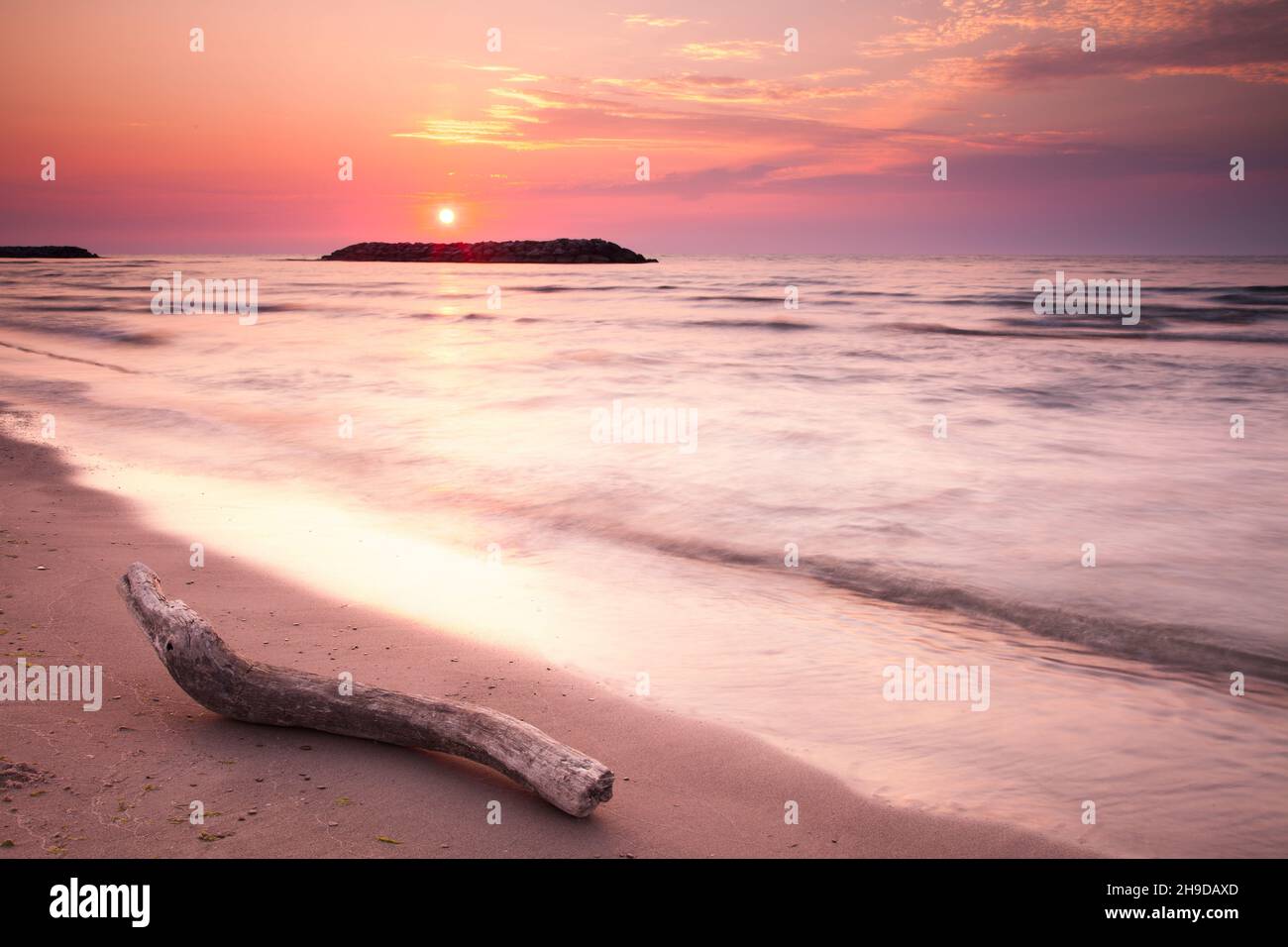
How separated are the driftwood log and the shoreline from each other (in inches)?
3.6

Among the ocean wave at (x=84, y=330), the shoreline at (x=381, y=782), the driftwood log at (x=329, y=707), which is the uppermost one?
the ocean wave at (x=84, y=330)

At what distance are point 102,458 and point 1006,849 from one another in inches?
399

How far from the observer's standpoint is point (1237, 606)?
5.95 metres

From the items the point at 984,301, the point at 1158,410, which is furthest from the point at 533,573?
the point at 984,301

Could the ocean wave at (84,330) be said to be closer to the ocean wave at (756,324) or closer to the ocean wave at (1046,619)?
the ocean wave at (756,324)

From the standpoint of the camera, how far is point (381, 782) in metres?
3.34

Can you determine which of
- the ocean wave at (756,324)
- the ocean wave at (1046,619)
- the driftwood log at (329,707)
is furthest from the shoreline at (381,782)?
the ocean wave at (756,324)

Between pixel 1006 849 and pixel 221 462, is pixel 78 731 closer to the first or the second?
pixel 1006 849

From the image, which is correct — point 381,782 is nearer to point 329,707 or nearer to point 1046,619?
point 329,707

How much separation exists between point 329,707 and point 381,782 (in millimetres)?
436

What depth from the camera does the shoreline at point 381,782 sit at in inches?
118

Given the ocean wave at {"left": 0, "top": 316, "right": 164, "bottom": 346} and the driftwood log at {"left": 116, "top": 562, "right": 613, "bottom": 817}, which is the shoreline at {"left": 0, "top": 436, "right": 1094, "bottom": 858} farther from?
the ocean wave at {"left": 0, "top": 316, "right": 164, "bottom": 346}

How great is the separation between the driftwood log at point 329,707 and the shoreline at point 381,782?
91mm

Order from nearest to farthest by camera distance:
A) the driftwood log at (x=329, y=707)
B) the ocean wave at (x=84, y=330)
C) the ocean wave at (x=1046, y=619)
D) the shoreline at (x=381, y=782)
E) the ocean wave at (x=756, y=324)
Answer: the shoreline at (x=381, y=782)
the driftwood log at (x=329, y=707)
the ocean wave at (x=1046, y=619)
the ocean wave at (x=84, y=330)
the ocean wave at (x=756, y=324)
